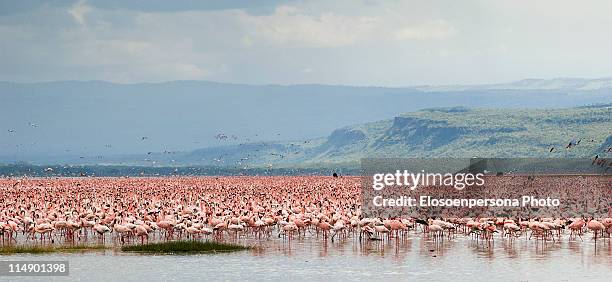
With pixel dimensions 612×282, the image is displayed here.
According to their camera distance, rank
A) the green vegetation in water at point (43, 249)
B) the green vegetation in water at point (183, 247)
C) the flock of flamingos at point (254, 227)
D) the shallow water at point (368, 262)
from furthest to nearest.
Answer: the flock of flamingos at point (254, 227), the green vegetation in water at point (183, 247), the green vegetation in water at point (43, 249), the shallow water at point (368, 262)

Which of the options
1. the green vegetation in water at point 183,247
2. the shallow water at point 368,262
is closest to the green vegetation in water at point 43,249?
the shallow water at point 368,262

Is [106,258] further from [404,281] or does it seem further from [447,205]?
[447,205]

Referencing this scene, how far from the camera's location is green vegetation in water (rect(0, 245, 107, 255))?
34.9 metres

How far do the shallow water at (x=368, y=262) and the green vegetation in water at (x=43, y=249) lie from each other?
93 centimetres

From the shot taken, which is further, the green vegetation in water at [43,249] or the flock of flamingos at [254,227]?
the flock of flamingos at [254,227]

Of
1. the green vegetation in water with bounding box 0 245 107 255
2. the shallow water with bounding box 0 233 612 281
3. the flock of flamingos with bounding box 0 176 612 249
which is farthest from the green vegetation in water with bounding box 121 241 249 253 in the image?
the flock of flamingos with bounding box 0 176 612 249

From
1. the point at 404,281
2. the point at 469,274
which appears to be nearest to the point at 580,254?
the point at 469,274

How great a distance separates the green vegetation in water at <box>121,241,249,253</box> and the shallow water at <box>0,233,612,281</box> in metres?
0.79

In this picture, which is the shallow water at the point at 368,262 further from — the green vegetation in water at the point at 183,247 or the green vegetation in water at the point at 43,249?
the green vegetation in water at the point at 43,249

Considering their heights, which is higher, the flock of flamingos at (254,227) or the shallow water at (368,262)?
the flock of flamingos at (254,227)

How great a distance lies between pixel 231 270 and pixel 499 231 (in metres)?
14.3

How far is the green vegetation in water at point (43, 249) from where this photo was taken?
34875 mm

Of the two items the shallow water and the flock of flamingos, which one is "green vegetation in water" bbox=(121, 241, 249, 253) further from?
the flock of flamingos

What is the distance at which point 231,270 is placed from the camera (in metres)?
30.9
